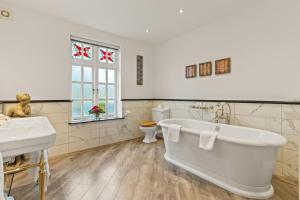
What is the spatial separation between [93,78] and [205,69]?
237 centimetres

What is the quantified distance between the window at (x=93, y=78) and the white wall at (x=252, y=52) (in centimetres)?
164

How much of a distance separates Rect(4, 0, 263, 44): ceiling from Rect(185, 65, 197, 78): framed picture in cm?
79

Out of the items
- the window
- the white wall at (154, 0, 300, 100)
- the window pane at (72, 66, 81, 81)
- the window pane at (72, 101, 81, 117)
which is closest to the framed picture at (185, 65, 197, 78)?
the white wall at (154, 0, 300, 100)

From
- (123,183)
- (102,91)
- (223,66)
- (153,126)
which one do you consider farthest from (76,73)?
(223,66)

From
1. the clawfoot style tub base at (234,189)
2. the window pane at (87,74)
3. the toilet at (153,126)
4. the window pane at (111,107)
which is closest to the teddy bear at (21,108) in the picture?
the window pane at (87,74)

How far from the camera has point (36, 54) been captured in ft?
8.68

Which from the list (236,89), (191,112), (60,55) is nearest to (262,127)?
(236,89)

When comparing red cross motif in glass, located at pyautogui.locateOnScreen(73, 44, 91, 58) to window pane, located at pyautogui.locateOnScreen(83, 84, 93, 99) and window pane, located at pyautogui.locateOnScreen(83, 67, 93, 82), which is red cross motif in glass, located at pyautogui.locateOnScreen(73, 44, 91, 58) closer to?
window pane, located at pyautogui.locateOnScreen(83, 67, 93, 82)

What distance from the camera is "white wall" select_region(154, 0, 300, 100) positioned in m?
2.14

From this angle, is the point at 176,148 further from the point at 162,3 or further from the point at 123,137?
the point at 162,3

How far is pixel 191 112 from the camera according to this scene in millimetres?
3395

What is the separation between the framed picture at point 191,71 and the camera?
3.38m

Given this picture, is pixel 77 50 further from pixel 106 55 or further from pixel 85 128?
pixel 85 128

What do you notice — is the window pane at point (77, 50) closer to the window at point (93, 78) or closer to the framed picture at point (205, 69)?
the window at point (93, 78)
